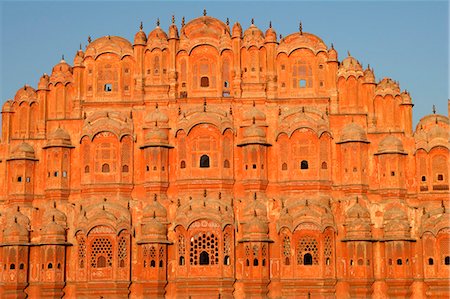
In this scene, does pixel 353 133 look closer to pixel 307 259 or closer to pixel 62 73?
pixel 307 259

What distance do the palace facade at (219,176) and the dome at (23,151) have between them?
12 centimetres

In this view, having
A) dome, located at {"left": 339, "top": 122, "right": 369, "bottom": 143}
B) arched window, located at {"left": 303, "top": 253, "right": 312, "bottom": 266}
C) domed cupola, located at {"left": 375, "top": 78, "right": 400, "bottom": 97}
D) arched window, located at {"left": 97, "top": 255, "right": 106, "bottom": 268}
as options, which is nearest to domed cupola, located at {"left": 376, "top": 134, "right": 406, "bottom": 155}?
dome, located at {"left": 339, "top": 122, "right": 369, "bottom": 143}

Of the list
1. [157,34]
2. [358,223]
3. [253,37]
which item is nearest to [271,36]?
[253,37]

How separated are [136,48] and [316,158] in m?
11.7

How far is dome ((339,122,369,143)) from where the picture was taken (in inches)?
1811

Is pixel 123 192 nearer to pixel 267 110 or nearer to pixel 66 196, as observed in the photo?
pixel 66 196

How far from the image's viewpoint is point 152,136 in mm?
46094

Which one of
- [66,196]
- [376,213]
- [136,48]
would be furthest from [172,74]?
[376,213]

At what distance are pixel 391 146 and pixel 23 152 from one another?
19.7 metres

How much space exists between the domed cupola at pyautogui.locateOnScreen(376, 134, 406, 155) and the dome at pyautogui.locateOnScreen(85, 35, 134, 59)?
14721 mm

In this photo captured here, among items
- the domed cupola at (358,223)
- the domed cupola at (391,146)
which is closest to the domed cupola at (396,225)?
the domed cupola at (358,223)

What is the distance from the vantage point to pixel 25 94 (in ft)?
163

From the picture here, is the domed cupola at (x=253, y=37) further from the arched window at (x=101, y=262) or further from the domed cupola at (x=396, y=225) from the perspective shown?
the arched window at (x=101, y=262)

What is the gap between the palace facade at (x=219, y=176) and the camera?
4497 cm
